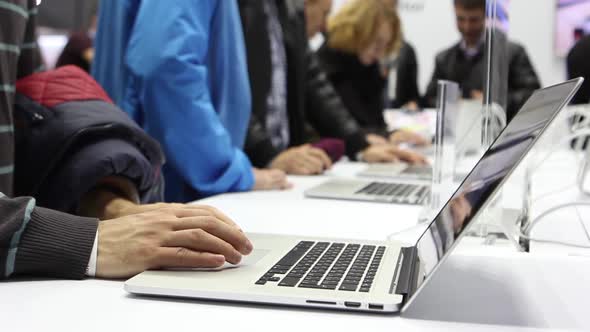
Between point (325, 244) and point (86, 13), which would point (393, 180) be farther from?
point (86, 13)

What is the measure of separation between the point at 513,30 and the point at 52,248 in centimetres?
519

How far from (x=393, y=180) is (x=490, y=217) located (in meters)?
0.78

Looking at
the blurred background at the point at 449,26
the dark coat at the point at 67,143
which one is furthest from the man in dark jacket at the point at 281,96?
the blurred background at the point at 449,26

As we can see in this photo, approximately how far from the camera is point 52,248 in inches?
29.3

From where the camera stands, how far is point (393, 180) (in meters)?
1.81

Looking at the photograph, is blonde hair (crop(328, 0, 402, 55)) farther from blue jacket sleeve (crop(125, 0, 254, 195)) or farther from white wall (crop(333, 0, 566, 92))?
white wall (crop(333, 0, 566, 92))

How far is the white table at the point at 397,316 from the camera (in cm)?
61

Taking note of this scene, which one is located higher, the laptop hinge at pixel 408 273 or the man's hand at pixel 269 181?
the laptop hinge at pixel 408 273

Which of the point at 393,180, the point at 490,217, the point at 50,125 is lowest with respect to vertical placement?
the point at 393,180

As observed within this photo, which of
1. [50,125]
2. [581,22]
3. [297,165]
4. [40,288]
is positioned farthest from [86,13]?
[40,288]

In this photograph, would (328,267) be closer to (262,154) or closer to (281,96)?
(262,154)

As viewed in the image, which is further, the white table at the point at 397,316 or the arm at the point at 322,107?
the arm at the point at 322,107

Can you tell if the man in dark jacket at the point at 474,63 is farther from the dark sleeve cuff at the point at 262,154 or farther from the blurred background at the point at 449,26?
the blurred background at the point at 449,26

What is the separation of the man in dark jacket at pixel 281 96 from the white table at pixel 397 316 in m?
1.07
